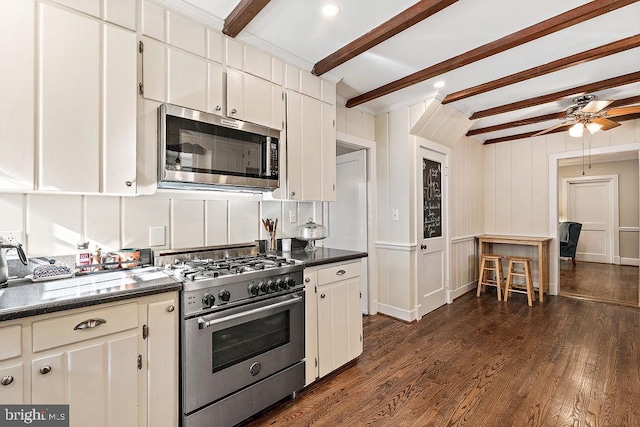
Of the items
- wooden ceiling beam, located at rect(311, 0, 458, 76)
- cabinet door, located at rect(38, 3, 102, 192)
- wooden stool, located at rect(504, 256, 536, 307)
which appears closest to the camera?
cabinet door, located at rect(38, 3, 102, 192)

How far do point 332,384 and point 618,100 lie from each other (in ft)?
14.5

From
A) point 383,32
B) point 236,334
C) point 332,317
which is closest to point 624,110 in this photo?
point 383,32

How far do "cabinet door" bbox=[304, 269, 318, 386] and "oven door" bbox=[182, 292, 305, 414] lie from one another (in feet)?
0.21

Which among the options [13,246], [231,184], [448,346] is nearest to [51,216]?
[13,246]

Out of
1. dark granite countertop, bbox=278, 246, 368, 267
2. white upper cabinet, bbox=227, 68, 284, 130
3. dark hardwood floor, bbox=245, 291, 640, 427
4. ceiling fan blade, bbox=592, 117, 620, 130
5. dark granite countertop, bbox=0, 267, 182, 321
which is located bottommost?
dark hardwood floor, bbox=245, 291, 640, 427

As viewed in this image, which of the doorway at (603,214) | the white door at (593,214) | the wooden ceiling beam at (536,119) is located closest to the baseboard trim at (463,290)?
the doorway at (603,214)

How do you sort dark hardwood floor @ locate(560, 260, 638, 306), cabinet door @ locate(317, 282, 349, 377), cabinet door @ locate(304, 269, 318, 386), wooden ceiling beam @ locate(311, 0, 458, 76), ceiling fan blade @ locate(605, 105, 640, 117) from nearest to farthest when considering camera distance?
wooden ceiling beam @ locate(311, 0, 458, 76), cabinet door @ locate(304, 269, 318, 386), cabinet door @ locate(317, 282, 349, 377), ceiling fan blade @ locate(605, 105, 640, 117), dark hardwood floor @ locate(560, 260, 638, 306)

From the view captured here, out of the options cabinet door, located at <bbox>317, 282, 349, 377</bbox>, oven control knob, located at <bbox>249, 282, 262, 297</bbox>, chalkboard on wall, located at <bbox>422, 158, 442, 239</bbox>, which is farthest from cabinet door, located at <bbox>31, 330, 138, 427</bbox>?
chalkboard on wall, located at <bbox>422, 158, 442, 239</bbox>

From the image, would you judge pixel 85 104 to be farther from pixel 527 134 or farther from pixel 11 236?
pixel 527 134

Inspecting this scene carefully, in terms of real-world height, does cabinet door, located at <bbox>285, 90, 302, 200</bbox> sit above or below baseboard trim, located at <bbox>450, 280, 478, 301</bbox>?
above

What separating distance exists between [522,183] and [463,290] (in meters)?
2.02

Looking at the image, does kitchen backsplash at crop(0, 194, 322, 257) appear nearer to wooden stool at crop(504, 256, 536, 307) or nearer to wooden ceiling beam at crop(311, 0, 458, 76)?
wooden ceiling beam at crop(311, 0, 458, 76)

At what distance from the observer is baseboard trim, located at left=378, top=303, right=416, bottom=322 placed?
11.8ft

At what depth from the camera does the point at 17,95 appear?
4.66 feet
